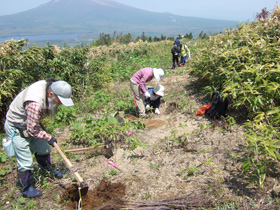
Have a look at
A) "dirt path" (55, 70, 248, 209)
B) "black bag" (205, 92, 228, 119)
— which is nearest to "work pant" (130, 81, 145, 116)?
"dirt path" (55, 70, 248, 209)

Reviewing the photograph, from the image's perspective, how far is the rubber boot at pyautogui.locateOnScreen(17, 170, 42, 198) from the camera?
2.88 meters

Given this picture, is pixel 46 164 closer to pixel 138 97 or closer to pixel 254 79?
pixel 138 97

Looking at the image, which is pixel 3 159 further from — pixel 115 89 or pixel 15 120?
pixel 115 89

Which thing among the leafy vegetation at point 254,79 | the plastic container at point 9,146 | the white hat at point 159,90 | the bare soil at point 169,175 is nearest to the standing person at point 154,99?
the white hat at point 159,90

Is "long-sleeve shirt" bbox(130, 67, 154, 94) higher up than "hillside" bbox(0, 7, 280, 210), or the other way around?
"long-sleeve shirt" bbox(130, 67, 154, 94)

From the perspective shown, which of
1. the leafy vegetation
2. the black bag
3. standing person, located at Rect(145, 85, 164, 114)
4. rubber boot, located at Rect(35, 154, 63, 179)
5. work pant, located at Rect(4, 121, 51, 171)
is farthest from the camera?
standing person, located at Rect(145, 85, 164, 114)

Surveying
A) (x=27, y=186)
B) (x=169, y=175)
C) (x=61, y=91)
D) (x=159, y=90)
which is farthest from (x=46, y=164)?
(x=159, y=90)

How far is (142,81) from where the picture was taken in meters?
5.15

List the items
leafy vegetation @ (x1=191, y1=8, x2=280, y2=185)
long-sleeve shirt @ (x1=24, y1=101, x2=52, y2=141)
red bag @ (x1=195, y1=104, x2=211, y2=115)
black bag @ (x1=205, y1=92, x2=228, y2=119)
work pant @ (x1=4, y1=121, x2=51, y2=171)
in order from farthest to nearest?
red bag @ (x1=195, y1=104, x2=211, y2=115), black bag @ (x1=205, y1=92, x2=228, y2=119), leafy vegetation @ (x1=191, y1=8, x2=280, y2=185), work pant @ (x1=4, y1=121, x2=51, y2=171), long-sleeve shirt @ (x1=24, y1=101, x2=52, y2=141)

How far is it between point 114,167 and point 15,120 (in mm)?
1660

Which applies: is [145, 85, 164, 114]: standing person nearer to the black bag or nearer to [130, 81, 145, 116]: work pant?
[130, 81, 145, 116]: work pant

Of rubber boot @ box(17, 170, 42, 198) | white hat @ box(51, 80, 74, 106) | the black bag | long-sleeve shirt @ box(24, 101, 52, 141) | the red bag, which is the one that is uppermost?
white hat @ box(51, 80, 74, 106)

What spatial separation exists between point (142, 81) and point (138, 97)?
1.48ft

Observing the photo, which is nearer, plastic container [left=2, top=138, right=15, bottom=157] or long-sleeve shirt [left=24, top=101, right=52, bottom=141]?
long-sleeve shirt [left=24, top=101, right=52, bottom=141]
